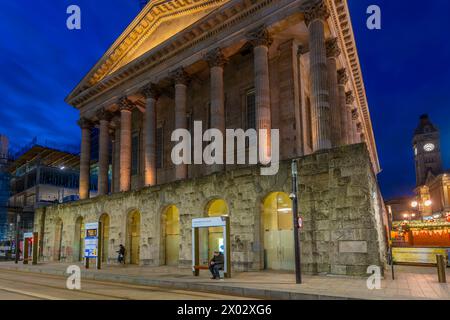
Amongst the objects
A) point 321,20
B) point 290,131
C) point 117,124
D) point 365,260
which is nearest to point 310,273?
point 365,260

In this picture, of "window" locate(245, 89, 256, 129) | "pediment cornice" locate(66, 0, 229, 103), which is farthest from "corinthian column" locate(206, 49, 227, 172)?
"pediment cornice" locate(66, 0, 229, 103)

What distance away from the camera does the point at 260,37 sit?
24781 mm

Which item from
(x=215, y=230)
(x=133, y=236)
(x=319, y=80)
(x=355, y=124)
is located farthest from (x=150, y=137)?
(x=355, y=124)

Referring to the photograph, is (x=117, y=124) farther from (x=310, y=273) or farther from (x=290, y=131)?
(x=310, y=273)

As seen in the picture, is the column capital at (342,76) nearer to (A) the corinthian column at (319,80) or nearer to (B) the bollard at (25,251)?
(A) the corinthian column at (319,80)

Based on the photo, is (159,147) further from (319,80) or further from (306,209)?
(306,209)

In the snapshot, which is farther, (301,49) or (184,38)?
(184,38)

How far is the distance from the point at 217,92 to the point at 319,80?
7.83 metres

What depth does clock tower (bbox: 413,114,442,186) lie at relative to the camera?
12612 cm

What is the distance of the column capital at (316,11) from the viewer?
22.4 metres

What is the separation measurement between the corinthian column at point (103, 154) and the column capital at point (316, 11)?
2201 centimetres

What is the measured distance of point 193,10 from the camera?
30250mm

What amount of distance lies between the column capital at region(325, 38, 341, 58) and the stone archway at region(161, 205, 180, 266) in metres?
15.2

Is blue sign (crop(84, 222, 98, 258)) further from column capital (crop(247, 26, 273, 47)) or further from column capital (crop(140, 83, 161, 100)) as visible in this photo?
column capital (crop(247, 26, 273, 47))
